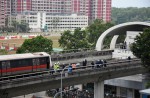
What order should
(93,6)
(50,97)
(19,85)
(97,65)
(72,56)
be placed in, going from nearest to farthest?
(19,85)
(97,65)
(50,97)
(72,56)
(93,6)

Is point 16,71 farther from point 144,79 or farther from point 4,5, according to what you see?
point 4,5

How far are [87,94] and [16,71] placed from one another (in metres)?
13.6

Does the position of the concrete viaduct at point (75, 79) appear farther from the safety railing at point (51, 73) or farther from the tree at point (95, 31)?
the tree at point (95, 31)

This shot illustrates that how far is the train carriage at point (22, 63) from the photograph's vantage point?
3225 centimetres

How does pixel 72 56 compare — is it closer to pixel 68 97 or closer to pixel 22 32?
pixel 68 97

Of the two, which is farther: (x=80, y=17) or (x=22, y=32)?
(x=80, y=17)

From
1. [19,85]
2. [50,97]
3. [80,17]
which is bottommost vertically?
[50,97]

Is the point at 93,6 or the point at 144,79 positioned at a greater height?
the point at 93,6

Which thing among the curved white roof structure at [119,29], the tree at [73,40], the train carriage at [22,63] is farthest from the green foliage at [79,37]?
the train carriage at [22,63]

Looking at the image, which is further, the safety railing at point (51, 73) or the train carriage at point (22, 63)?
the train carriage at point (22, 63)

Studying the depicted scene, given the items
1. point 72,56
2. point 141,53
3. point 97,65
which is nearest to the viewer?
point 97,65

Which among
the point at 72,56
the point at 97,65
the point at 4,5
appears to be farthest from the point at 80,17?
the point at 97,65

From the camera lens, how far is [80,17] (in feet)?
588

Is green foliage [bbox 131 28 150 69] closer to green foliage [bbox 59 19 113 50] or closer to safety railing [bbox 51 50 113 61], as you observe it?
safety railing [bbox 51 50 113 61]
